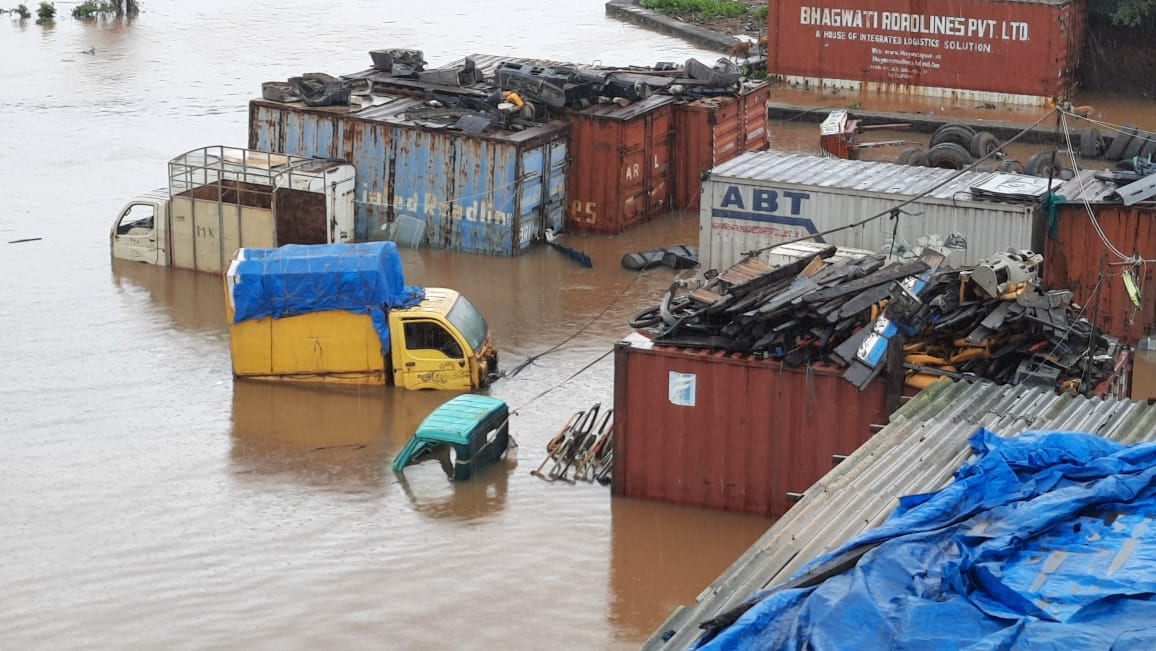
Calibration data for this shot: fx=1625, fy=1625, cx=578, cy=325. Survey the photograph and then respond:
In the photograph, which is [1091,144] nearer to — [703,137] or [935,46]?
[935,46]

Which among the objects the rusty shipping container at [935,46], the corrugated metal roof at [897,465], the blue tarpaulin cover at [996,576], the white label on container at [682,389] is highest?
the rusty shipping container at [935,46]

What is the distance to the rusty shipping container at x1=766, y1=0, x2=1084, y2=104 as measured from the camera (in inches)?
1548

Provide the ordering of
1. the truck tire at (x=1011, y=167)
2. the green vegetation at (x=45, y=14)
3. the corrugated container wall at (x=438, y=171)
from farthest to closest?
the green vegetation at (x=45, y=14), the truck tire at (x=1011, y=167), the corrugated container wall at (x=438, y=171)

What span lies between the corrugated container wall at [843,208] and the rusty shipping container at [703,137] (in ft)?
18.2

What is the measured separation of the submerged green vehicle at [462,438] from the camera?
18.6 meters

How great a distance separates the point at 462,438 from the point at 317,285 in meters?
4.05

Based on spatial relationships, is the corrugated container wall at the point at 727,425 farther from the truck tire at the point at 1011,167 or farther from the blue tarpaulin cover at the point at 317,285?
the truck tire at the point at 1011,167

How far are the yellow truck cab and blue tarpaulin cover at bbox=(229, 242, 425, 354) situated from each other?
0.5 inches

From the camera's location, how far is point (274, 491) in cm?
1875

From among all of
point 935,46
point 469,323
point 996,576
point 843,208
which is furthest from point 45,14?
point 996,576

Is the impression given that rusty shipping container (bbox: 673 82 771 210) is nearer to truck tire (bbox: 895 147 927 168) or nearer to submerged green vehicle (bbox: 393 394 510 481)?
truck tire (bbox: 895 147 927 168)

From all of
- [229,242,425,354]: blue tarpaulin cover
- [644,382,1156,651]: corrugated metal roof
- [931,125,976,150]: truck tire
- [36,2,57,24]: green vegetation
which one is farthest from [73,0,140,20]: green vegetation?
[644,382,1156,651]: corrugated metal roof

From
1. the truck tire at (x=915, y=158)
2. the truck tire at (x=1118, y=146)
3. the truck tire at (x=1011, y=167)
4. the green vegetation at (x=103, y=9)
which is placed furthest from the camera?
the green vegetation at (x=103, y=9)

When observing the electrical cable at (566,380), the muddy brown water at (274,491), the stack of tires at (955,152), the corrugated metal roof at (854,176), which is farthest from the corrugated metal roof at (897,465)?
the stack of tires at (955,152)
